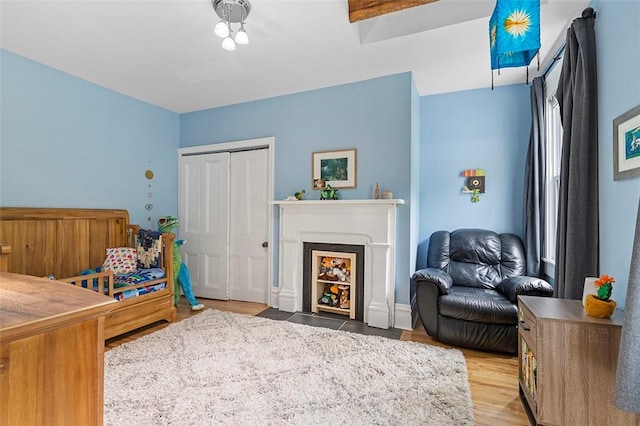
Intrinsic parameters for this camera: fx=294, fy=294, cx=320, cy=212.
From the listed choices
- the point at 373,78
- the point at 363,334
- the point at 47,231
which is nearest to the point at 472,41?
the point at 373,78

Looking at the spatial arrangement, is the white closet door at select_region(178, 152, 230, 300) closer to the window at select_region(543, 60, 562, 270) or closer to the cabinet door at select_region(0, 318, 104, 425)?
the cabinet door at select_region(0, 318, 104, 425)

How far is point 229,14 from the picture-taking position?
2.15m

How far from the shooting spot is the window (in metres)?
2.95

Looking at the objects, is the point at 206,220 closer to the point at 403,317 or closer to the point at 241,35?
the point at 241,35

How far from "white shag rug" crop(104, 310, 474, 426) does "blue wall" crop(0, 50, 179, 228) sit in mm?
1783

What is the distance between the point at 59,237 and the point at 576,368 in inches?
166

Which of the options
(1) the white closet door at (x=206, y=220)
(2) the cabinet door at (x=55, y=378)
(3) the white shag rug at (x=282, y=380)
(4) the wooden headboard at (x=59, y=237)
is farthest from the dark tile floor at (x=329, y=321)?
(2) the cabinet door at (x=55, y=378)

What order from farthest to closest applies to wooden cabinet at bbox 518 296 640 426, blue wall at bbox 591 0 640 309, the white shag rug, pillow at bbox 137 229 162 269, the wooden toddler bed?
pillow at bbox 137 229 162 269 → the wooden toddler bed → the white shag rug → blue wall at bbox 591 0 640 309 → wooden cabinet at bbox 518 296 640 426

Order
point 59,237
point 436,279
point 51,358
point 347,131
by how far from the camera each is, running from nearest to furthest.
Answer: point 51,358 → point 436,279 → point 59,237 → point 347,131

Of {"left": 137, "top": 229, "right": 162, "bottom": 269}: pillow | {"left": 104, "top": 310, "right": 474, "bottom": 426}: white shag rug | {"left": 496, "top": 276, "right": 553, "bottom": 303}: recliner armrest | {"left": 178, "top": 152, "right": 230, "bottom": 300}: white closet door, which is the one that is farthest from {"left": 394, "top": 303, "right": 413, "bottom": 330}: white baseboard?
{"left": 137, "top": 229, "right": 162, "bottom": 269}: pillow

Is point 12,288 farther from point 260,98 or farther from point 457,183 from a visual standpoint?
point 457,183

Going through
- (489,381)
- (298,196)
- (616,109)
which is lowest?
(489,381)

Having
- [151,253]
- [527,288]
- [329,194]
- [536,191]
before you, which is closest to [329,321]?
[329,194]

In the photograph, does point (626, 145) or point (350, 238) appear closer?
point (626, 145)
